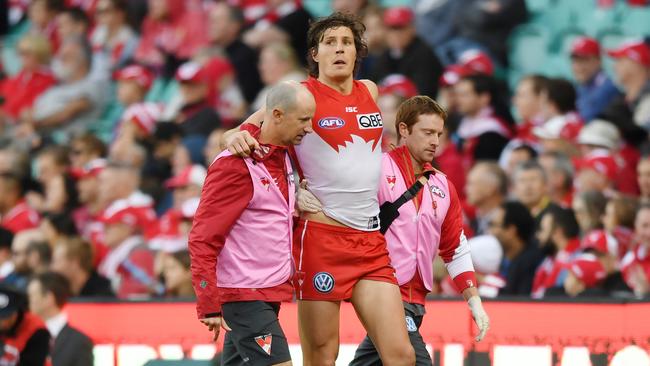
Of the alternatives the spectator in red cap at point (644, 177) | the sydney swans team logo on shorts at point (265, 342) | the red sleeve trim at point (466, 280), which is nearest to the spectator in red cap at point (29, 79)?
the spectator in red cap at point (644, 177)

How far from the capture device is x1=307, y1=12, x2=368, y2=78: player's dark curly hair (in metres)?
7.12

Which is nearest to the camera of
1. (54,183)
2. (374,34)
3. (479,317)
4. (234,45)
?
(479,317)

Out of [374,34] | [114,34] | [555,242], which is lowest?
[555,242]

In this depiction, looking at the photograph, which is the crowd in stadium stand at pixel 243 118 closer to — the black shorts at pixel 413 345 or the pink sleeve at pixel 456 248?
the pink sleeve at pixel 456 248

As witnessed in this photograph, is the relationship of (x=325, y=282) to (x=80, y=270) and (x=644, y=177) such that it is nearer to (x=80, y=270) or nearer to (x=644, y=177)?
(x=644, y=177)

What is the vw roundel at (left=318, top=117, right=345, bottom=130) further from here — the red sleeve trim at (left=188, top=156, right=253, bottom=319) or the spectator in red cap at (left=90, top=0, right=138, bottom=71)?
the spectator in red cap at (left=90, top=0, right=138, bottom=71)

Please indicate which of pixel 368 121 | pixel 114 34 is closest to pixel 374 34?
pixel 114 34

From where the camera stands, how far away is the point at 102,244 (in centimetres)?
1198

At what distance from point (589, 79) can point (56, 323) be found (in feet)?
A: 16.4

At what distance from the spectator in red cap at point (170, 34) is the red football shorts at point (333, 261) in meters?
8.50

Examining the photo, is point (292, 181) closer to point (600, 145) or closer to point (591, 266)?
point (591, 266)

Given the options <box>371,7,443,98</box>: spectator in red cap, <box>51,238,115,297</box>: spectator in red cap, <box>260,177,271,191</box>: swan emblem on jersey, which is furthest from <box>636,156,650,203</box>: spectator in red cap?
<box>260,177,271,191</box>: swan emblem on jersey

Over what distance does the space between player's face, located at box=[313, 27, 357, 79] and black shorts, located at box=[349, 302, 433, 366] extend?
4.01 feet

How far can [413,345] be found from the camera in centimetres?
705
